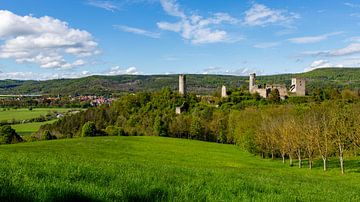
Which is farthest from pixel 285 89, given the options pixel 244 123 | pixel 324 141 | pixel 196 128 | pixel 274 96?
pixel 324 141

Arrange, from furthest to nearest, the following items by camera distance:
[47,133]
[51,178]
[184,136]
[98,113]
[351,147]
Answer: [98,113] < [184,136] < [47,133] < [351,147] < [51,178]

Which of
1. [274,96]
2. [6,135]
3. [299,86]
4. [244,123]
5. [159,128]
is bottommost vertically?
[159,128]

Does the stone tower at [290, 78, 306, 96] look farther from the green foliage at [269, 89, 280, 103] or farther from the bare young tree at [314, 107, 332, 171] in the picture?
the bare young tree at [314, 107, 332, 171]

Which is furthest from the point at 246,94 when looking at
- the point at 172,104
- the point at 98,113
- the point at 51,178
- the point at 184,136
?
the point at 51,178

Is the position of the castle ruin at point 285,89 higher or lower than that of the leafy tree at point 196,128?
higher

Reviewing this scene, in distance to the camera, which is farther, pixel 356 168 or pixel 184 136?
pixel 184 136

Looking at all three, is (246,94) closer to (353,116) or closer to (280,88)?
(280,88)

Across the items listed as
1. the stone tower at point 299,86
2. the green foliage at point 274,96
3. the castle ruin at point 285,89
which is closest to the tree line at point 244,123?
the green foliage at point 274,96

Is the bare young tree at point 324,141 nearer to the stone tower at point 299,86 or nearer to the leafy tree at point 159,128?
the leafy tree at point 159,128

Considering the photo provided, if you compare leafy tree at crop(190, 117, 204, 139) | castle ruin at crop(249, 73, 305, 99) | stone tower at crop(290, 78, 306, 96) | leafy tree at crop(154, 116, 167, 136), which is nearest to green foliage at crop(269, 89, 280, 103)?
castle ruin at crop(249, 73, 305, 99)

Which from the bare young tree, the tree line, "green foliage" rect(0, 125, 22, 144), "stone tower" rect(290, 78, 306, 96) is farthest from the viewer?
"stone tower" rect(290, 78, 306, 96)

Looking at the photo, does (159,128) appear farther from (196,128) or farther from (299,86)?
(299,86)

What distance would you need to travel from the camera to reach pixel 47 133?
292 ft

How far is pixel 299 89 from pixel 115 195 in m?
138
